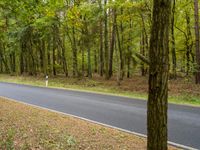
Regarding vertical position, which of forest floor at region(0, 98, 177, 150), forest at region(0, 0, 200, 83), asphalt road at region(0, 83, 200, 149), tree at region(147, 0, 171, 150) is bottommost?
asphalt road at region(0, 83, 200, 149)

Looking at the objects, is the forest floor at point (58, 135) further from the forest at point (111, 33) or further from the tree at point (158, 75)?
the forest at point (111, 33)

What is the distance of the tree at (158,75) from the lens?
3270 millimetres

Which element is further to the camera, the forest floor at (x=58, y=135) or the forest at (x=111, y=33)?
the forest at (x=111, y=33)

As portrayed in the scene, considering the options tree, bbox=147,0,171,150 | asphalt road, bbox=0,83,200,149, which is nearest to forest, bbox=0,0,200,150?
tree, bbox=147,0,171,150

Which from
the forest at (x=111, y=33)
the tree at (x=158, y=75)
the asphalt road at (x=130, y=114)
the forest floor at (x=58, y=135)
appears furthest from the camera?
the forest at (x=111, y=33)

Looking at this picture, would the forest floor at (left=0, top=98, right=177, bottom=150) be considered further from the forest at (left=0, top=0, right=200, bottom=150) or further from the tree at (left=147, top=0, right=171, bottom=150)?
the tree at (left=147, top=0, right=171, bottom=150)

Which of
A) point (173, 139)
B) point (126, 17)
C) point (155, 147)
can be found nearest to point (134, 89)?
point (126, 17)

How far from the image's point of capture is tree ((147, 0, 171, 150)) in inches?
129

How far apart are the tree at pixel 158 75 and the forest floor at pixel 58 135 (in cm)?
413

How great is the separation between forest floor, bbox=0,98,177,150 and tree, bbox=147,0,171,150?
4.13m

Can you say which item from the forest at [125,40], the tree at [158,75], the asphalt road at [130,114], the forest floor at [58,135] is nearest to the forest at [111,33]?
the forest at [125,40]

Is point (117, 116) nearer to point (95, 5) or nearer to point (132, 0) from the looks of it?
point (132, 0)

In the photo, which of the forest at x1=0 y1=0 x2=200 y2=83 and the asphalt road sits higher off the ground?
the forest at x1=0 y1=0 x2=200 y2=83

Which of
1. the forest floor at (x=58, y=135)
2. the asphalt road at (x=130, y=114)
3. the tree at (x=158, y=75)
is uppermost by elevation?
the tree at (x=158, y=75)
